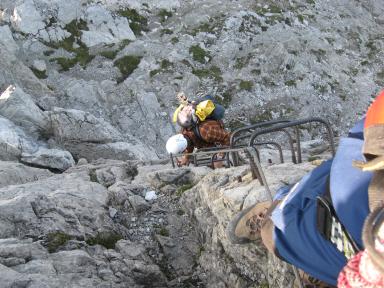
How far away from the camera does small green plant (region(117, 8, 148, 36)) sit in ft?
113

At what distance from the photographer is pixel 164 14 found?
119ft

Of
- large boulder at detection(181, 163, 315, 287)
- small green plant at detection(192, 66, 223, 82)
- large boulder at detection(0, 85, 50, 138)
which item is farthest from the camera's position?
small green plant at detection(192, 66, 223, 82)

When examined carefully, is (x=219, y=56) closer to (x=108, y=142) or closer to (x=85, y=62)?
(x=85, y=62)

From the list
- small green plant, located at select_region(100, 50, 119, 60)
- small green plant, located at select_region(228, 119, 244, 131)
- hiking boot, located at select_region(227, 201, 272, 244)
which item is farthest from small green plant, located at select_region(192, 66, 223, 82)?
hiking boot, located at select_region(227, 201, 272, 244)

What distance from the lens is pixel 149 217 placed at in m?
8.06

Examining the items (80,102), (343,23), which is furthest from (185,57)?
(343,23)

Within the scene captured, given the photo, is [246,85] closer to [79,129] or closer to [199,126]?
[79,129]

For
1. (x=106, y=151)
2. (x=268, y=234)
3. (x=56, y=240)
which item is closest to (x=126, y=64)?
(x=106, y=151)

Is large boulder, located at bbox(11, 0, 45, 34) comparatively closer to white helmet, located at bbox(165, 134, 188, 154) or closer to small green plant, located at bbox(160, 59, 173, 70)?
small green plant, located at bbox(160, 59, 173, 70)

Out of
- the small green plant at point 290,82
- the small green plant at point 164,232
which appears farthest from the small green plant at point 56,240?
the small green plant at point 290,82

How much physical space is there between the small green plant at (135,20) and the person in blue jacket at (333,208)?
32.4 metres

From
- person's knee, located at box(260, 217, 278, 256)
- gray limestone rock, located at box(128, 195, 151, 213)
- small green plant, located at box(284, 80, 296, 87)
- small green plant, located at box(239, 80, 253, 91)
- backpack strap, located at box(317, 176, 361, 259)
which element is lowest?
small green plant, located at box(284, 80, 296, 87)

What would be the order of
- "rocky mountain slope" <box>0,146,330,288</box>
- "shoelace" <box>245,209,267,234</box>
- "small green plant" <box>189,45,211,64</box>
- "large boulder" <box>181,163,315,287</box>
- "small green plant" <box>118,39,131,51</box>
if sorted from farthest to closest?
"small green plant" <box>118,39,131,51</box> < "small green plant" <box>189,45,211,64</box> < "rocky mountain slope" <box>0,146,330,288</box> < "large boulder" <box>181,163,315,287</box> < "shoelace" <box>245,209,267,234</box>

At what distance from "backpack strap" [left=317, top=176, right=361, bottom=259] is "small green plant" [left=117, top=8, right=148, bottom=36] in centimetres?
3293
